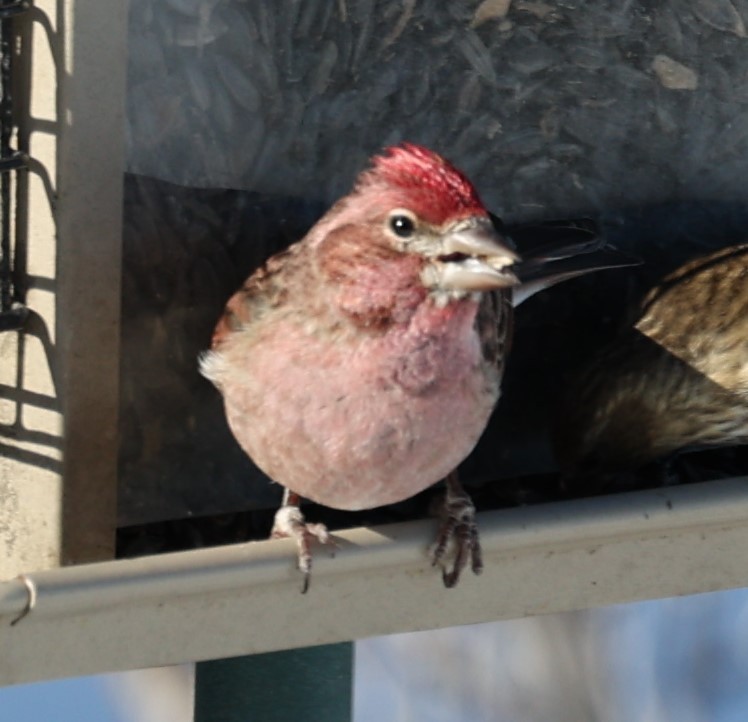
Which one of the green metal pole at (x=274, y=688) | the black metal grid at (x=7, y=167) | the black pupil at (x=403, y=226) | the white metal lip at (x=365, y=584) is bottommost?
the green metal pole at (x=274, y=688)

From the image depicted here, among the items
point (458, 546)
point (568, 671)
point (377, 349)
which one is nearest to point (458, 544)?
point (458, 546)

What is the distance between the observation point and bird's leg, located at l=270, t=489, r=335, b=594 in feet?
11.1

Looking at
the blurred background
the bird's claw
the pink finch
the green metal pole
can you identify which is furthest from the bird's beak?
the blurred background

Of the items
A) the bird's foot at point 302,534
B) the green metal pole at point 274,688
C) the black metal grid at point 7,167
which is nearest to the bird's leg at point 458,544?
the bird's foot at point 302,534

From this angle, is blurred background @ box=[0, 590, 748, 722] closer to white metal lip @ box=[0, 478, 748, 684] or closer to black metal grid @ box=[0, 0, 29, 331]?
white metal lip @ box=[0, 478, 748, 684]

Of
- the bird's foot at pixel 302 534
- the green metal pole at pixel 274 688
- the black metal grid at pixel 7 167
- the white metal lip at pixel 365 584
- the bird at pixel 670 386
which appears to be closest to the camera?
the white metal lip at pixel 365 584

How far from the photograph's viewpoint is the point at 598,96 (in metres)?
4.27

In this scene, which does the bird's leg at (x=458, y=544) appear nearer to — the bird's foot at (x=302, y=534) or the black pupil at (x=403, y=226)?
the bird's foot at (x=302, y=534)

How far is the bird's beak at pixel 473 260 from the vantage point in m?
3.18

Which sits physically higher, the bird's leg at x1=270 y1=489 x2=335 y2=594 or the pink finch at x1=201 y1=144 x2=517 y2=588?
the pink finch at x1=201 y1=144 x2=517 y2=588

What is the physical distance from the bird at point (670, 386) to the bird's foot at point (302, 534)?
0.87 meters

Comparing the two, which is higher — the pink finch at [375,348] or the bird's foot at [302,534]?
the pink finch at [375,348]

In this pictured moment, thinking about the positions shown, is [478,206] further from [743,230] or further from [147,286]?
[743,230]

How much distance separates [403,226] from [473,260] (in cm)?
14
